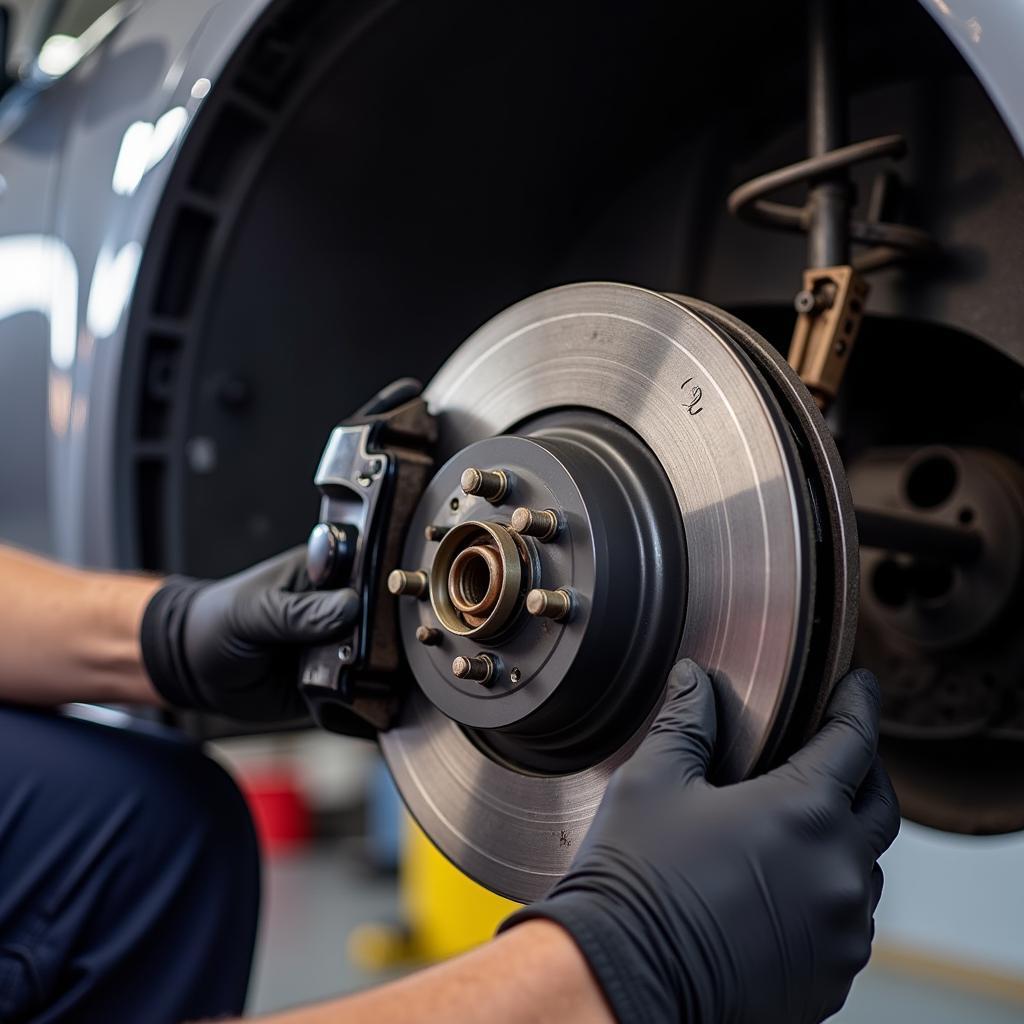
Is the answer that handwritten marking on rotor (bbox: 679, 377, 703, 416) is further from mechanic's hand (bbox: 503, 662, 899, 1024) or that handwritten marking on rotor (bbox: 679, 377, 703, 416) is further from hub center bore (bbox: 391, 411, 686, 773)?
mechanic's hand (bbox: 503, 662, 899, 1024)

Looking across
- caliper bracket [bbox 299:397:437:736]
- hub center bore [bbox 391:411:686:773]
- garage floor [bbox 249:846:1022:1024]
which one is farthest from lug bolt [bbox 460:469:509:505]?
garage floor [bbox 249:846:1022:1024]

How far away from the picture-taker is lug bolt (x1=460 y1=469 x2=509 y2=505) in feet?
2.04

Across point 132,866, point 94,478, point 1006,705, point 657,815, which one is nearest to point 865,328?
point 1006,705

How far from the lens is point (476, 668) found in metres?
0.62

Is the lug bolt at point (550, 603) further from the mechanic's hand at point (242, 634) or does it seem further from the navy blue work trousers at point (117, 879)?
the navy blue work trousers at point (117, 879)

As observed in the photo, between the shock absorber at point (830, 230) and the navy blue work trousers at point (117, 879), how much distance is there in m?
0.67

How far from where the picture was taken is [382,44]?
0.89m

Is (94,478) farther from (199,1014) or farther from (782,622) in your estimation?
(782,622)

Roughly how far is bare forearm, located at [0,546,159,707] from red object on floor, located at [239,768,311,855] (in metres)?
2.80

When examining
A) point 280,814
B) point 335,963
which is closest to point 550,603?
point 335,963

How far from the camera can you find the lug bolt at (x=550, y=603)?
0.58m

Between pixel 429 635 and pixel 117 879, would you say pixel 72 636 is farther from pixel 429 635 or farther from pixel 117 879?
pixel 429 635

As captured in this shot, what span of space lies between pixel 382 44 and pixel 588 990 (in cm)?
76

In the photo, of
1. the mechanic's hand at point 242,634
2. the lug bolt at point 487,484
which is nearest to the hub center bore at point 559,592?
the lug bolt at point 487,484
